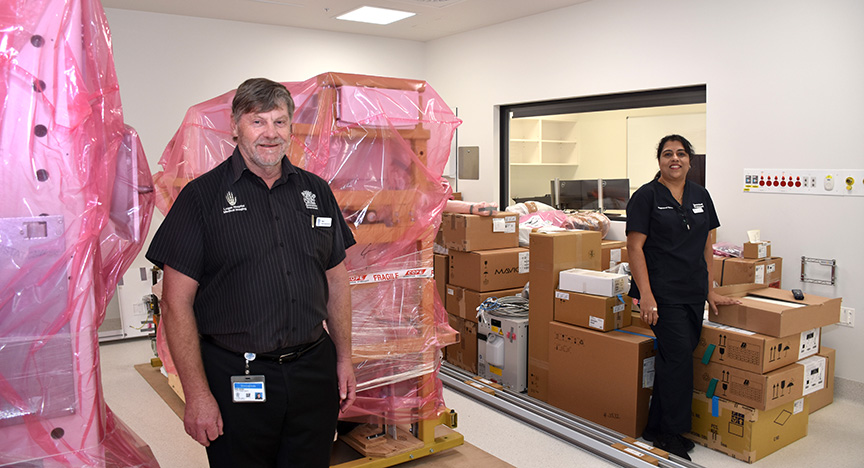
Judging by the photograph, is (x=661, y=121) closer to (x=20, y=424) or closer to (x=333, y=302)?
(x=333, y=302)

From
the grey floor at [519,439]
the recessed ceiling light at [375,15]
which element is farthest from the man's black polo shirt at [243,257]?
the recessed ceiling light at [375,15]

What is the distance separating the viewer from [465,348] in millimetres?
4617

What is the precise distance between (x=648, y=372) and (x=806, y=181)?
1.77 meters

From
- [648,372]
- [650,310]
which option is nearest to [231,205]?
[650,310]

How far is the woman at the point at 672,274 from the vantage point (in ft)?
10.5

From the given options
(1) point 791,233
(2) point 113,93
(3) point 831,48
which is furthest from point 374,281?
(3) point 831,48

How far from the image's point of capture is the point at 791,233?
421 cm

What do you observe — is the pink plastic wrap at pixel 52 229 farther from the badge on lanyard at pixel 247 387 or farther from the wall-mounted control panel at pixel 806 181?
the wall-mounted control panel at pixel 806 181

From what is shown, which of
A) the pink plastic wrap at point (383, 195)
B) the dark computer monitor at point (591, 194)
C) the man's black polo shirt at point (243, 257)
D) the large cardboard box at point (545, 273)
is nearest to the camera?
the man's black polo shirt at point (243, 257)

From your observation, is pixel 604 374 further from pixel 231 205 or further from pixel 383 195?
pixel 231 205

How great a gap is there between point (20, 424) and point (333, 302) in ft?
2.87

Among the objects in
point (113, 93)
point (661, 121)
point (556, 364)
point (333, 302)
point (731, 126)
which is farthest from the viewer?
point (661, 121)

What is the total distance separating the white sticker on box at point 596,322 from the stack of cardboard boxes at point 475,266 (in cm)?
98

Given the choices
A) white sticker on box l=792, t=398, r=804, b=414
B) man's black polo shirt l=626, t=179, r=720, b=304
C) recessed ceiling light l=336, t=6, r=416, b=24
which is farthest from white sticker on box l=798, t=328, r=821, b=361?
recessed ceiling light l=336, t=6, r=416, b=24
